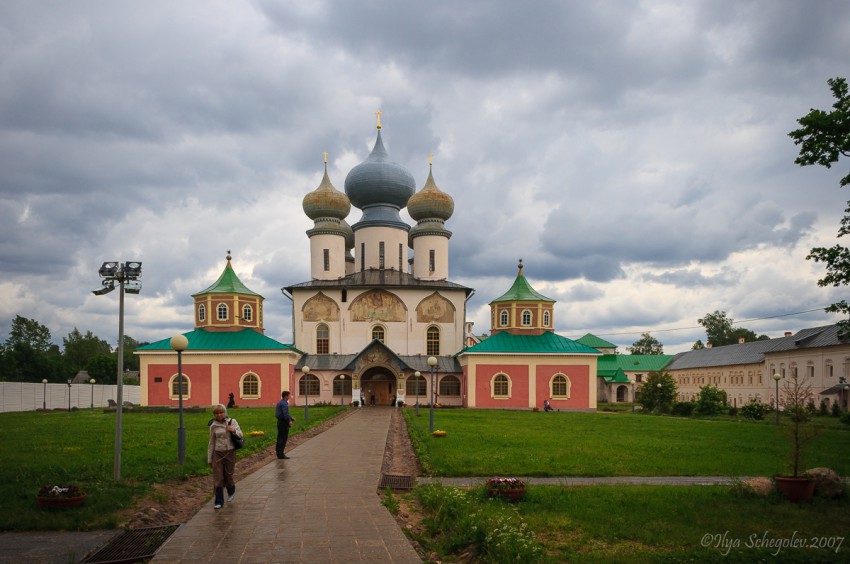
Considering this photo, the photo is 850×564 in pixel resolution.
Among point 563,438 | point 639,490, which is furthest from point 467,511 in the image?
point 563,438

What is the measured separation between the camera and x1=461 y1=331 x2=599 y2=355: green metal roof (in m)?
42.2

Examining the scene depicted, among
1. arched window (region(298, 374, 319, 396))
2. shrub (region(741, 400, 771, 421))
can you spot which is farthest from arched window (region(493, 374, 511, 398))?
shrub (region(741, 400, 771, 421))

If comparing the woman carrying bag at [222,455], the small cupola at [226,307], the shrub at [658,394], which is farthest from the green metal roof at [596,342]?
the woman carrying bag at [222,455]

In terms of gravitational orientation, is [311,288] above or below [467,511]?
above

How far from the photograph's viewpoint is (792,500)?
1015 cm

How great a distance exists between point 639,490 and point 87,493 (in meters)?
8.63

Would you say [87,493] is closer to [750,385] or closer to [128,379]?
[750,385]

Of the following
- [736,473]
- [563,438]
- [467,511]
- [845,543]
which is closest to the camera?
[845,543]

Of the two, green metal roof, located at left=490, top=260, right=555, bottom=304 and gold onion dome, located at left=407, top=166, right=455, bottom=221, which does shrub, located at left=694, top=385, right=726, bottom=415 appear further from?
gold onion dome, located at left=407, top=166, right=455, bottom=221

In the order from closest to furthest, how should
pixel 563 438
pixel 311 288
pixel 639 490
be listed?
pixel 639 490 → pixel 563 438 → pixel 311 288

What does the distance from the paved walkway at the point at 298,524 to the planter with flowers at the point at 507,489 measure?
1.71m

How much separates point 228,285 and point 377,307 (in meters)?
10.1

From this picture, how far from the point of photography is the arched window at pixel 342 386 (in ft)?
144

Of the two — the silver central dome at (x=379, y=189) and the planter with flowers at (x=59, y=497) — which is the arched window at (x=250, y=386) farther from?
the planter with flowers at (x=59, y=497)
